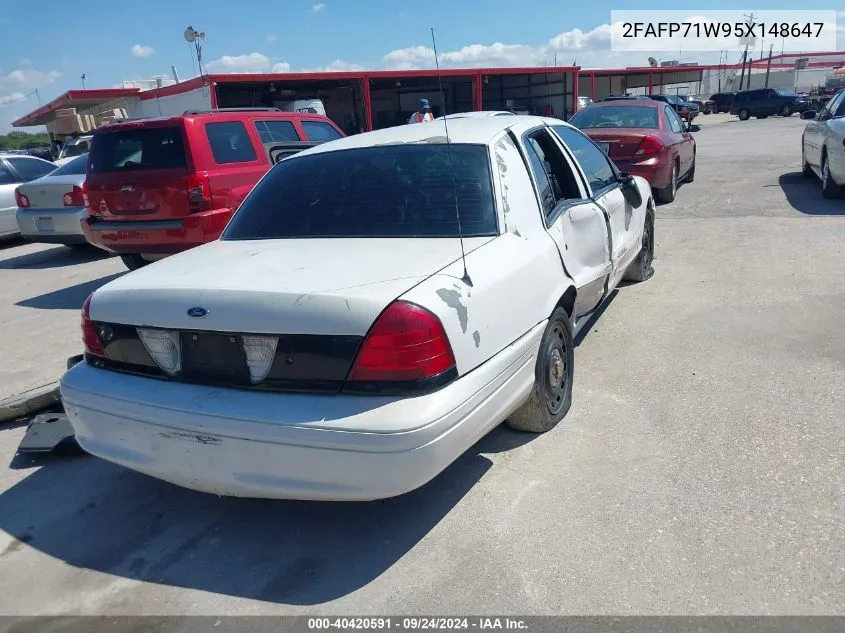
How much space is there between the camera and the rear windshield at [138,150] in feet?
22.1

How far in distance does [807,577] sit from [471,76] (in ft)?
89.7

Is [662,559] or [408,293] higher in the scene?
[408,293]

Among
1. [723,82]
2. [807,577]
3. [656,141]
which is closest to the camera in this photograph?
[807,577]

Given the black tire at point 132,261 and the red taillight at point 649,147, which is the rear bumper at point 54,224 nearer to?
the black tire at point 132,261

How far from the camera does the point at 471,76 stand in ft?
90.8

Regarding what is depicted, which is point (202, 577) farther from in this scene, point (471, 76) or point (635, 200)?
point (471, 76)

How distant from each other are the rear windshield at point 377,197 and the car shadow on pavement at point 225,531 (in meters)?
1.21

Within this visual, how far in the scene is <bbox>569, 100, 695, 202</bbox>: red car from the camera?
31.3 feet

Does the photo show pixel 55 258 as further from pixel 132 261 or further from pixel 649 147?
pixel 649 147

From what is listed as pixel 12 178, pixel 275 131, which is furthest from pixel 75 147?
pixel 275 131

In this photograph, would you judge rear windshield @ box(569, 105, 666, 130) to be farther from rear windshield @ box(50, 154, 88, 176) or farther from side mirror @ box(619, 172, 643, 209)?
rear windshield @ box(50, 154, 88, 176)

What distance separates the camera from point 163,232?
6.63 metres

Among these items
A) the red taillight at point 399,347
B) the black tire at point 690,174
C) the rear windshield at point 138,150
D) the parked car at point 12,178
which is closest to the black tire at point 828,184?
the black tire at point 690,174

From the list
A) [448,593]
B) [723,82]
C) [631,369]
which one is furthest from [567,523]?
[723,82]
